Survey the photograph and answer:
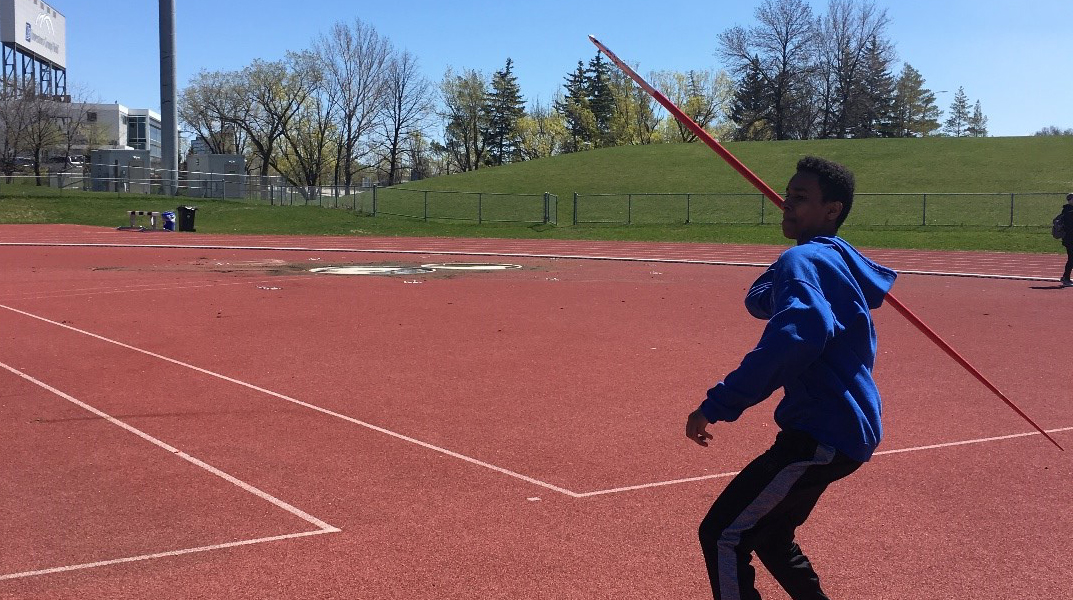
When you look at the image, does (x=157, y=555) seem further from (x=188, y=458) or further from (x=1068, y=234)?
(x=1068, y=234)

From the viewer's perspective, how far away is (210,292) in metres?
16.4

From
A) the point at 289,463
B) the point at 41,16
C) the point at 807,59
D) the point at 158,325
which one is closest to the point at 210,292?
the point at 158,325

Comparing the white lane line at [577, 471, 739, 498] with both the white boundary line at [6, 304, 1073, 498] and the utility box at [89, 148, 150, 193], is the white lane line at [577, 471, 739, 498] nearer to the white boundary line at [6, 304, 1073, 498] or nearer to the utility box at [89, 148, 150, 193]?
the white boundary line at [6, 304, 1073, 498]

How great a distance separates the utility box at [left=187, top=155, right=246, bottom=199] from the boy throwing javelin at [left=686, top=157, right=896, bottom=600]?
5098cm

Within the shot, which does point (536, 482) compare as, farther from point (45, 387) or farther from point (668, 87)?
point (668, 87)

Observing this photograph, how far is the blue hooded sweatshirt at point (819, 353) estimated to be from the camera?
9.36 ft

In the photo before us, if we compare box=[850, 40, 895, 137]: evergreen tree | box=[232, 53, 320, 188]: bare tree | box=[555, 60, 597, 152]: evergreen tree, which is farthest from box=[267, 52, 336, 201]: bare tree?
box=[850, 40, 895, 137]: evergreen tree

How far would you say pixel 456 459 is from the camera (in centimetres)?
652

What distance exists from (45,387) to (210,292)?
7964 mm

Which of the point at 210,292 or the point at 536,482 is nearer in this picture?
the point at 536,482

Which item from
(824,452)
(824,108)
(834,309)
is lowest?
(824,452)

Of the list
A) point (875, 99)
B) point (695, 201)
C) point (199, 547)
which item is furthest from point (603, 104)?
point (199, 547)

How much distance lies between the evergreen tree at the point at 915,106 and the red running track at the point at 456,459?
9598cm

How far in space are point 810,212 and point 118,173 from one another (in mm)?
54623
